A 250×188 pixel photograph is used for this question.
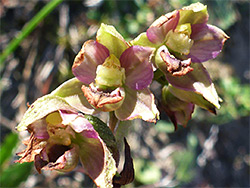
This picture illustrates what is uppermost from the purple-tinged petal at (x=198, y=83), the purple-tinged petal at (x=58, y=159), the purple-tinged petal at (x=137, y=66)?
the purple-tinged petal at (x=137, y=66)

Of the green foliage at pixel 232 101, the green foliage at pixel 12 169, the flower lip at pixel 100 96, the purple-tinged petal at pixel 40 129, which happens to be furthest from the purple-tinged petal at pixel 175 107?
the green foliage at pixel 232 101

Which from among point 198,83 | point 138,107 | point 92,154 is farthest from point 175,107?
point 92,154

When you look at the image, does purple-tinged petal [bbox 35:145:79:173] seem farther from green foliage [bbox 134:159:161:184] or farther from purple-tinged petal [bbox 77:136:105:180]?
green foliage [bbox 134:159:161:184]

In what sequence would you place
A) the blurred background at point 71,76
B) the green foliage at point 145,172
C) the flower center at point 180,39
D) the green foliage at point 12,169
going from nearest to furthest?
the flower center at point 180,39
the green foliage at point 12,169
the blurred background at point 71,76
the green foliage at point 145,172

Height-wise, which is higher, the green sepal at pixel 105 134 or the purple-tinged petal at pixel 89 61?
the purple-tinged petal at pixel 89 61

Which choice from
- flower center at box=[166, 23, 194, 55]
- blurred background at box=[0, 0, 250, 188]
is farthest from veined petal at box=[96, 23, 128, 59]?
blurred background at box=[0, 0, 250, 188]

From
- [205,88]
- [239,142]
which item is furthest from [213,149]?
[205,88]

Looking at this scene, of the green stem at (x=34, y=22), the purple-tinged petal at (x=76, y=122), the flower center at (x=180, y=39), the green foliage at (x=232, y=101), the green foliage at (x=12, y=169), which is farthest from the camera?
the green foliage at (x=232, y=101)

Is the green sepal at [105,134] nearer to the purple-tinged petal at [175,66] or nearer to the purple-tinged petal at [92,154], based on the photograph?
the purple-tinged petal at [92,154]
